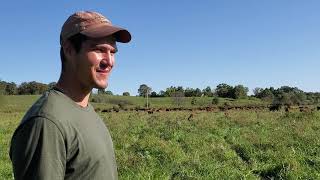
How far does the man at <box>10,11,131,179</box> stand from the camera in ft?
7.25

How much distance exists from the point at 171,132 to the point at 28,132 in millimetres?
14041

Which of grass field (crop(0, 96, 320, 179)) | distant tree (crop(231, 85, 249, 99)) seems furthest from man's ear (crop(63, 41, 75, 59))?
distant tree (crop(231, 85, 249, 99))

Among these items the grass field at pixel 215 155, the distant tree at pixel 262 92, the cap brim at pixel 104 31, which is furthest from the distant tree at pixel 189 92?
the cap brim at pixel 104 31

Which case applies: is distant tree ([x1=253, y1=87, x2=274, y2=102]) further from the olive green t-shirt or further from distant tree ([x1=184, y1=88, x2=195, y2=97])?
the olive green t-shirt

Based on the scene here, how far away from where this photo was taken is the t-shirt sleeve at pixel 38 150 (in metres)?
2.20

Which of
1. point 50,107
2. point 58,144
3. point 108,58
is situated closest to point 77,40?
point 108,58

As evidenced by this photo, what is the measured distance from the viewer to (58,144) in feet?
7.35

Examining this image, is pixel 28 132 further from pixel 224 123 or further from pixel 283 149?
pixel 224 123

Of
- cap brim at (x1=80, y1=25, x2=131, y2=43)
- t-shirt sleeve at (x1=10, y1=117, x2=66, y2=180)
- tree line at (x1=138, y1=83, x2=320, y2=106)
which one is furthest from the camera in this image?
tree line at (x1=138, y1=83, x2=320, y2=106)

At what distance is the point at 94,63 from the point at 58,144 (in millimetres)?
530

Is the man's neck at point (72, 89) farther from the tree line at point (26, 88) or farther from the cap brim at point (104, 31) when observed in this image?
the tree line at point (26, 88)

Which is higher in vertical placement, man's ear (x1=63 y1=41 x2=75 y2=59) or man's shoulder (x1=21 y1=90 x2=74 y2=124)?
man's ear (x1=63 y1=41 x2=75 y2=59)

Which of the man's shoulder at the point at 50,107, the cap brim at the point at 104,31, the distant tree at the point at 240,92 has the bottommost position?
the man's shoulder at the point at 50,107

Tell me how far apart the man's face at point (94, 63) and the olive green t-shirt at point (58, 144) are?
14 centimetres
